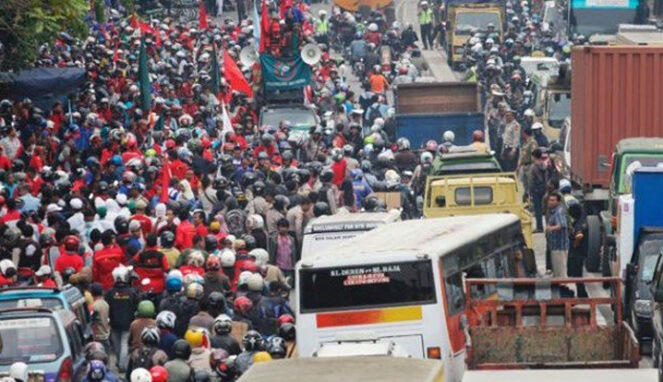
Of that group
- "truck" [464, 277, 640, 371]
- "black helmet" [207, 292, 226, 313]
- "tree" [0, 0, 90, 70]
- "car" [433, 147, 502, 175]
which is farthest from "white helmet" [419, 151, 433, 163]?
"truck" [464, 277, 640, 371]

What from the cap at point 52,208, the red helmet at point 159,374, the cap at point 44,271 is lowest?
the cap at point 44,271

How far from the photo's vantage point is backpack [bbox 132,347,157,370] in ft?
65.9

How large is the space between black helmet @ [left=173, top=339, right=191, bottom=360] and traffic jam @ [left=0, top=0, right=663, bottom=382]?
3 cm

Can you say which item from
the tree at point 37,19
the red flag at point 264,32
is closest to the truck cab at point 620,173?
the tree at point 37,19

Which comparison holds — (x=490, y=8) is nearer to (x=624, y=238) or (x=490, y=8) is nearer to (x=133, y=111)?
(x=133, y=111)

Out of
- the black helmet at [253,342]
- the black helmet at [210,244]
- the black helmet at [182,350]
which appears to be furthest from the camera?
the black helmet at [210,244]

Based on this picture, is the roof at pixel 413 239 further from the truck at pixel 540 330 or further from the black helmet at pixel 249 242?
the black helmet at pixel 249 242

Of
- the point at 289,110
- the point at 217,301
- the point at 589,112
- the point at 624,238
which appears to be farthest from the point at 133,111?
the point at 217,301

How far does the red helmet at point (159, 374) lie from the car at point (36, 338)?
1.36m

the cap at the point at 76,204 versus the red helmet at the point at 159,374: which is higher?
the red helmet at the point at 159,374

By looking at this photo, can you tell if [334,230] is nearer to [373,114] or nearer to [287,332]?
[287,332]

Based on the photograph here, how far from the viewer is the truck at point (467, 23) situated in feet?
195

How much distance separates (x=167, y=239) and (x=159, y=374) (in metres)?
6.76

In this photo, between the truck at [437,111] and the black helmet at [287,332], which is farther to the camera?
the truck at [437,111]
